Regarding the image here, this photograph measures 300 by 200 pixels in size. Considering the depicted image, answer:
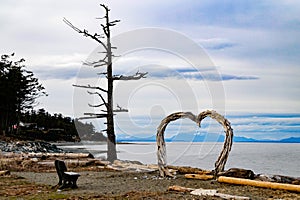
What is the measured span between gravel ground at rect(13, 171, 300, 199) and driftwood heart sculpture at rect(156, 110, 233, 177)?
659 millimetres

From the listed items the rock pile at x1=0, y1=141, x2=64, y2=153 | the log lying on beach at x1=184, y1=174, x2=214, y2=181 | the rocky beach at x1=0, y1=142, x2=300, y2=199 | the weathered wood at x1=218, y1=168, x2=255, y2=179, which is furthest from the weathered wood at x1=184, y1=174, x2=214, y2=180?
the rock pile at x1=0, y1=141, x2=64, y2=153

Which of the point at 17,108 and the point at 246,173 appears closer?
the point at 246,173

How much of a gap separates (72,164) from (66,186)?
8.70m

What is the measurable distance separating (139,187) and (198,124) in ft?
10.4

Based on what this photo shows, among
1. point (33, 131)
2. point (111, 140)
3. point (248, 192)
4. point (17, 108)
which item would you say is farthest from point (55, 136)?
point (248, 192)

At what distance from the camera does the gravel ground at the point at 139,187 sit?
36.0 feet

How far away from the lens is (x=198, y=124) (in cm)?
1488

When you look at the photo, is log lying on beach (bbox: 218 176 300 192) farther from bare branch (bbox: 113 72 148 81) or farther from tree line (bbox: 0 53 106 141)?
tree line (bbox: 0 53 106 141)

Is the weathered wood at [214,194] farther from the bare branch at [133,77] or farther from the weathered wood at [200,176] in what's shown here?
the bare branch at [133,77]

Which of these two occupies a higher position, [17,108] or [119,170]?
[17,108]

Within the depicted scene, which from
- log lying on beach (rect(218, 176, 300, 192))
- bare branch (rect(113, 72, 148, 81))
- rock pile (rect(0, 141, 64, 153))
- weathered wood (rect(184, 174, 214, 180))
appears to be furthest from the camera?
rock pile (rect(0, 141, 64, 153))

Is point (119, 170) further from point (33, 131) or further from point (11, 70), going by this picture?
point (33, 131)

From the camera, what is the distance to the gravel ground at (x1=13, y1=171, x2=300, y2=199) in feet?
36.0

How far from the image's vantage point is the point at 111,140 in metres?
22.8
